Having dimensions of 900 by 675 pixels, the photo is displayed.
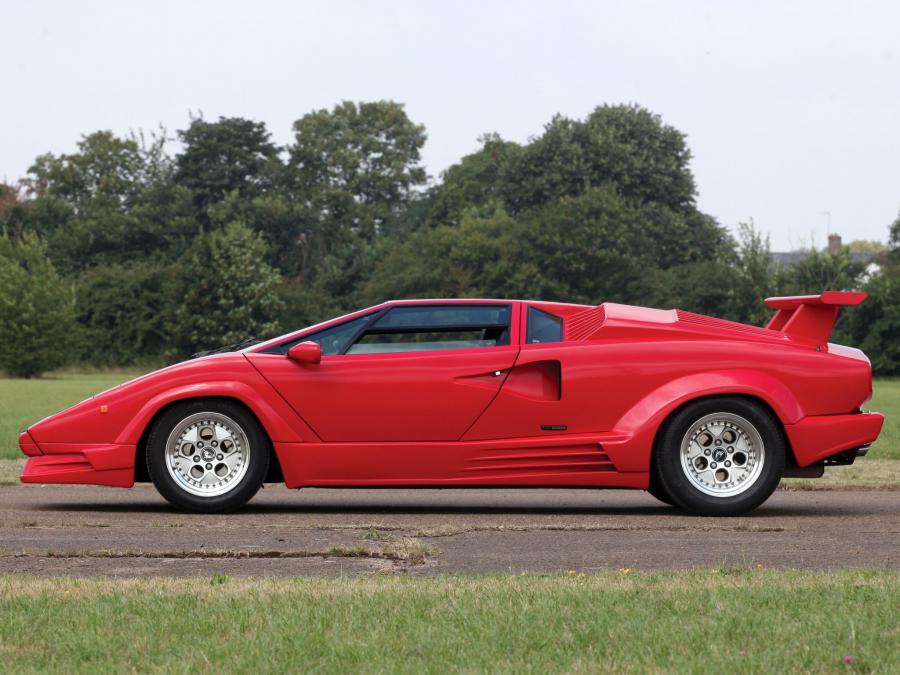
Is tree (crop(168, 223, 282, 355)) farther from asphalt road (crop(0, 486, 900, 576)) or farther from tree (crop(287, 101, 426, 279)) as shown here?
asphalt road (crop(0, 486, 900, 576))

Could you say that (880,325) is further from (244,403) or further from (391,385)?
(244,403)

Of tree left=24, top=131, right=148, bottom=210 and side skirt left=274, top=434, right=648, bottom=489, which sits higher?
tree left=24, top=131, right=148, bottom=210

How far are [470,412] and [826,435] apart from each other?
2.34 m

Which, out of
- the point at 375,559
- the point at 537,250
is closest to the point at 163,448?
the point at 375,559

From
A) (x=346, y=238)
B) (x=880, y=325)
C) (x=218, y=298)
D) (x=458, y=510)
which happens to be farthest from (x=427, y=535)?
(x=346, y=238)

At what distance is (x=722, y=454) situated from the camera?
29.9 ft

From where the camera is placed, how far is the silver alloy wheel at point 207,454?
29.8 ft

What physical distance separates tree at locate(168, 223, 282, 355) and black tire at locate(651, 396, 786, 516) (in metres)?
60.5

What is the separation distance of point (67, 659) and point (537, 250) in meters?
65.3

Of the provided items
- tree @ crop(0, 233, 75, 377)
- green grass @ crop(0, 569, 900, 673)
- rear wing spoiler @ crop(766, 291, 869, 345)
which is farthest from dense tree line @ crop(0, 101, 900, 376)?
green grass @ crop(0, 569, 900, 673)

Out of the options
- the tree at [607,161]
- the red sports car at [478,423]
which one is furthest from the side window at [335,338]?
the tree at [607,161]

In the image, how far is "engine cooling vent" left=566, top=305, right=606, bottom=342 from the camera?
30.5ft

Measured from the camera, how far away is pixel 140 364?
2889 inches

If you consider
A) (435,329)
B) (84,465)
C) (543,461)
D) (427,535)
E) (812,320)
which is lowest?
(427,535)
